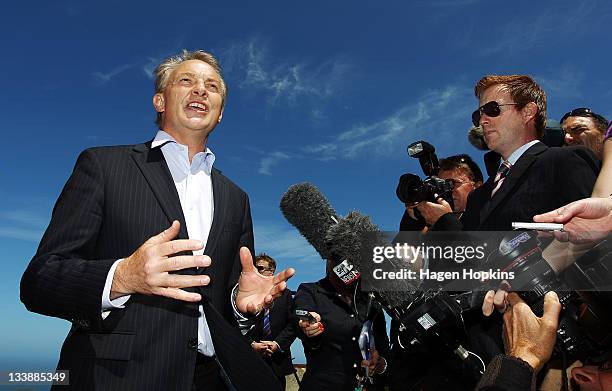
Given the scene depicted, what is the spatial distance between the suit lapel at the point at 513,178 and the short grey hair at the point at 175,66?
7.21 ft

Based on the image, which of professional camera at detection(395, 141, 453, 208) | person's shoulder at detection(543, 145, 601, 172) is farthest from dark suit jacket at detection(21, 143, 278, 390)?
person's shoulder at detection(543, 145, 601, 172)

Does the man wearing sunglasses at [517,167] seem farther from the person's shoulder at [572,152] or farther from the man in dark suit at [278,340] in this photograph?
the man in dark suit at [278,340]

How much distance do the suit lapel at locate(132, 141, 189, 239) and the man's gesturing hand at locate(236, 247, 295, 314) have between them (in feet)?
1.53

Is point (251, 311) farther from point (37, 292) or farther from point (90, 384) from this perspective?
point (37, 292)

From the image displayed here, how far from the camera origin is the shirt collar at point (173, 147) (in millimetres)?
3072

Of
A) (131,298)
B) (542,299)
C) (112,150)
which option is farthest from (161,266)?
(542,299)

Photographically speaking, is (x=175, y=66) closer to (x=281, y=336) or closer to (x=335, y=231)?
(x=335, y=231)

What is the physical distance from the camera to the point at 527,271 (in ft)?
8.99

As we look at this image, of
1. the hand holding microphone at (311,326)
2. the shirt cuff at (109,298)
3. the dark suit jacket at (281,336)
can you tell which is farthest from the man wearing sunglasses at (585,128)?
the shirt cuff at (109,298)

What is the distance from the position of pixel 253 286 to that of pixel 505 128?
253cm

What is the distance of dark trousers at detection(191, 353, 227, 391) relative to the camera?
8.86 feet

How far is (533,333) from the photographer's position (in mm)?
2301

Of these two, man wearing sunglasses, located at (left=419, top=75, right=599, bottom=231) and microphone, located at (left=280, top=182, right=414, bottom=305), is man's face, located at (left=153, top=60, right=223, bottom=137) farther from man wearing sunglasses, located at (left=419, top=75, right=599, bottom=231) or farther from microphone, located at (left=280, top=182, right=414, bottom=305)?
man wearing sunglasses, located at (left=419, top=75, right=599, bottom=231)

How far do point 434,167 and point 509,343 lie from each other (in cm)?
262
